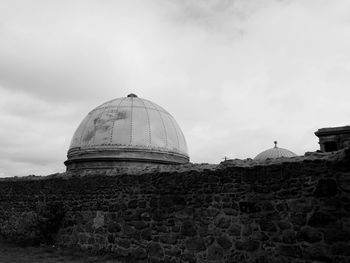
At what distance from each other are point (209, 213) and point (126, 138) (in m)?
7.99

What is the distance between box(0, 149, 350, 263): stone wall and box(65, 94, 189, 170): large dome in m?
4.64

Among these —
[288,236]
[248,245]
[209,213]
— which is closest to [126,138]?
[209,213]

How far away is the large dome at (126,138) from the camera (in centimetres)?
1388

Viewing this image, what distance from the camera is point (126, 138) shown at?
45.8ft

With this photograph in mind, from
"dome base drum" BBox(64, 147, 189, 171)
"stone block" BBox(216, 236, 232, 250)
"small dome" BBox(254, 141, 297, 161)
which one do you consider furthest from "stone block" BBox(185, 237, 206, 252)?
"small dome" BBox(254, 141, 297, 161)

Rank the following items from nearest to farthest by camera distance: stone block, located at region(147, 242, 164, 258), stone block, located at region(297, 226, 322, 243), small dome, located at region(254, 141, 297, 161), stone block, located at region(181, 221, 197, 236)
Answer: stone block, located at region(297, 226, 322, 243) → stone block, located at region(181, 221, 197, 236) → stone block, located at region(147, 242, 164, 258) → small dome, located at region(254, 141, 297, 161)

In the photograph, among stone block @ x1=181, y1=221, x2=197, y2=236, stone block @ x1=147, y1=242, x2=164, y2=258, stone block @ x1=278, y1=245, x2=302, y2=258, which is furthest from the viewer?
stone block @ x1=147, y1=242, x2=164, y2=258

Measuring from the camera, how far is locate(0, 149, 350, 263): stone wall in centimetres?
533

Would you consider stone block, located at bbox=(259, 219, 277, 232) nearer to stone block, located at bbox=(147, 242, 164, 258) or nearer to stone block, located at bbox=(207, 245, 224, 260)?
stone block, located at bbox=(207, 245, 224, 260)

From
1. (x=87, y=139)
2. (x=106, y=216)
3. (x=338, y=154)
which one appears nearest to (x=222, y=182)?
(x=338, y=154)

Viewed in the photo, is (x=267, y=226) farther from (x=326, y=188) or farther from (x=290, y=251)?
(x=326, y=188)

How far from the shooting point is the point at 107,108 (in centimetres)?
1537

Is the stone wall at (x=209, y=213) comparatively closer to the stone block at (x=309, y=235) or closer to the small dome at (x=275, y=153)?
the stone block at (x=309, y=235)

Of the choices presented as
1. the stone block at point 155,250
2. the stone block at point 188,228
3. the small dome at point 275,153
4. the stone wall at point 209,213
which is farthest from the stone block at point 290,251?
the small dome at point 275,153
